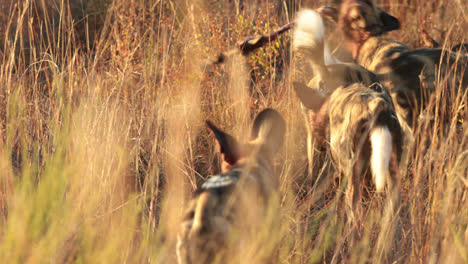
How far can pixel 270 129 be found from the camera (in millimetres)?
2393

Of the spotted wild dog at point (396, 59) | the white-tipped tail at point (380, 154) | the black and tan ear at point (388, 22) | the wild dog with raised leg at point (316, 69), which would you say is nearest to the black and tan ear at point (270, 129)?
the white-tipped tail at point (380, 154)

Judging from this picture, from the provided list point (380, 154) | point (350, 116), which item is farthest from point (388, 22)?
point (380, 154)

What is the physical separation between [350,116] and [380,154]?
30 centimetres

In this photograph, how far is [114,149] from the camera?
291cm

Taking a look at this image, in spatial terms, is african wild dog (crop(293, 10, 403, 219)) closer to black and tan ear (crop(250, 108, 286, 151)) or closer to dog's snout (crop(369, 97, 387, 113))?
dog's snout (crop(369, 97, 387, 113))

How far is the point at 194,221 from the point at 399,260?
1.05 metres

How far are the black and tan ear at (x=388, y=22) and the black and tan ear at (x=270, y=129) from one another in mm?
2066

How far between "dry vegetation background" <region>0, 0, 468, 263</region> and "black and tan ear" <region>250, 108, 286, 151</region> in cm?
29

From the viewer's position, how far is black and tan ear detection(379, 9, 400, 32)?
414cm

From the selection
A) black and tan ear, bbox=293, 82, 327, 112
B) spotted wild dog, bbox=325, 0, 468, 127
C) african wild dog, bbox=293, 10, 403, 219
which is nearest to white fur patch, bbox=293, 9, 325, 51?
african wild dog, bbox=293, 10, 403, 219

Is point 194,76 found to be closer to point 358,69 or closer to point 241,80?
point 241,80

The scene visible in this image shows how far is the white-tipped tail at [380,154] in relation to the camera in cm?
268

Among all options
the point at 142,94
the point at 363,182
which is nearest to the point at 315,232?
the point at 363,182

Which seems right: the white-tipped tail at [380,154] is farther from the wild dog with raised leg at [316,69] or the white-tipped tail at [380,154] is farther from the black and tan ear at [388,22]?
the black and tan ear at [388,22]
